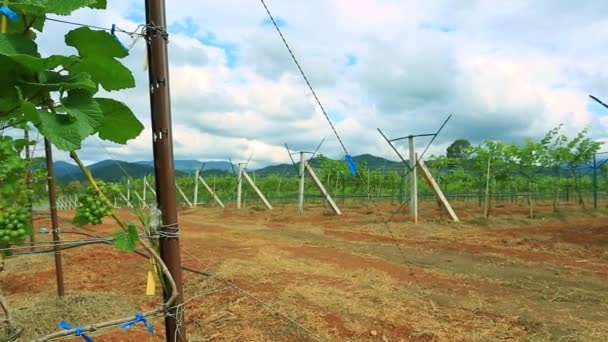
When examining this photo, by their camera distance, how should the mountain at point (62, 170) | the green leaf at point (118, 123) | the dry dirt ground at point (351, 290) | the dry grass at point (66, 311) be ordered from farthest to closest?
the dry dirt ground at point (351, 290) < the dry grass at point (66, 311) < the mountain at point (62, 170) < the green leaf at point (118, 123)

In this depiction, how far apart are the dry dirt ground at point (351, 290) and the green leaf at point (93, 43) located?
1179mm

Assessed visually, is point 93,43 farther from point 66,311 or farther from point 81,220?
point 66,311

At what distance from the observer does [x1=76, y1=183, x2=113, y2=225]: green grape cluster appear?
123 cm

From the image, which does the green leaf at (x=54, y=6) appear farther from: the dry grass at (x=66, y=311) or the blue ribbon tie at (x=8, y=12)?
the dry grass at (x=66, y=311)

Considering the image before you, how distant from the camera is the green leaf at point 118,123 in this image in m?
1.00

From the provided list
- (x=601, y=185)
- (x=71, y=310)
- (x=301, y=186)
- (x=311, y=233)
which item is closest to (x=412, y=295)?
(x=71, y=310)

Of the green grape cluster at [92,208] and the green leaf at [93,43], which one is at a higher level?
the green leaf at [93,43]

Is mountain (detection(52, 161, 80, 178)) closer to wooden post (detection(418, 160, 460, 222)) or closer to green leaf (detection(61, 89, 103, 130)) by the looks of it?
green leaf (detection(61, 89, 103, 130))

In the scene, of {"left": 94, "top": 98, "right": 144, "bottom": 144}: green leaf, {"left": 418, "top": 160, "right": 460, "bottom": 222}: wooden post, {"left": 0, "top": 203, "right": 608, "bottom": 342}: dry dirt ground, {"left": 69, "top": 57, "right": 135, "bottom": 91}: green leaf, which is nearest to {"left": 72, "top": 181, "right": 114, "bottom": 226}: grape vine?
{"left": 94, "top": 98, "right": 144, "bottom": 144}: green leaf

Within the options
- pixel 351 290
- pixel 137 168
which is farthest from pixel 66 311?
pixel 137 168

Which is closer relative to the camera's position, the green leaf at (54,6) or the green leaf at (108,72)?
the green leaf at (54,6)

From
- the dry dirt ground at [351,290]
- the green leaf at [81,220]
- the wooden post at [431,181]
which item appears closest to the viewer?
the green leaf at [81,220]

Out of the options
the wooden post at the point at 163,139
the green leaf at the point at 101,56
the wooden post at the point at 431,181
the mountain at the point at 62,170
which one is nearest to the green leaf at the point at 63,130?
the green leaf at the point at 101,56

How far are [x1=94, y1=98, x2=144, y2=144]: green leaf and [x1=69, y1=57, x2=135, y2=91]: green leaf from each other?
0.13 feet
